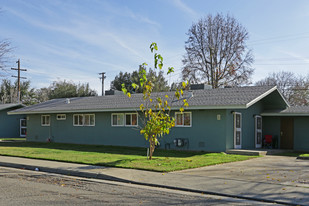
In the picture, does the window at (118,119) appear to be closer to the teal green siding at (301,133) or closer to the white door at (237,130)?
the white door at (237,130)

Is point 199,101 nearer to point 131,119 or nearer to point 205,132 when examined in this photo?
point 205,132

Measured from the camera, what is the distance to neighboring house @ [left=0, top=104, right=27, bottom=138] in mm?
33531

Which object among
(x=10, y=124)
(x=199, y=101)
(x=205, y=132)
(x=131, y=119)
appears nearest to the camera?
(x=205, y=132)

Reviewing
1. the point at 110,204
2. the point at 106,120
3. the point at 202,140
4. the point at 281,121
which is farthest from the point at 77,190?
the point at 281,121

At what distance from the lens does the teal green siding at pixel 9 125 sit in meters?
33.6

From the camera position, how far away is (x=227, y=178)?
33.0ft

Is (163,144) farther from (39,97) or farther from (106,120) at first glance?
(39,97)

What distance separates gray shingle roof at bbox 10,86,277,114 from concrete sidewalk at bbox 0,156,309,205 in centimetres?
490

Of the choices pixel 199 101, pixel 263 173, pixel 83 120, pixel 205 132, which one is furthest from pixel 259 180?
pixel 83 120

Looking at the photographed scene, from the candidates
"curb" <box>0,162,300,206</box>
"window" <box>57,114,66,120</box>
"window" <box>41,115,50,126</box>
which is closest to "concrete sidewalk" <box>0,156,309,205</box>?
"curb" <box>0,162,300,206</box>

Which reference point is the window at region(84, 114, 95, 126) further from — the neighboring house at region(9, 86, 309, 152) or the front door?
the front door

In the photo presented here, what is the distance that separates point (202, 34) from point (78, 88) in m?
26.3

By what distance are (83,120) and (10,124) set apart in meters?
13.8

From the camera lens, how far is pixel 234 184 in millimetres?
9156
